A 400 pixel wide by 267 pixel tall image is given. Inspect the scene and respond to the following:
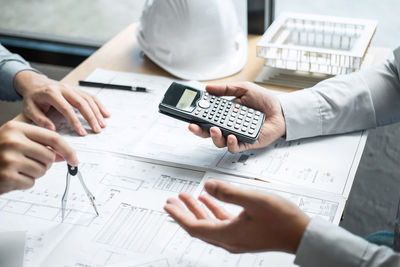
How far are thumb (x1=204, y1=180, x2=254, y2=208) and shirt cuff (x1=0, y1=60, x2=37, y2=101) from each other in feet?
1.99

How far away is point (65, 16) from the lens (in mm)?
A: 2041

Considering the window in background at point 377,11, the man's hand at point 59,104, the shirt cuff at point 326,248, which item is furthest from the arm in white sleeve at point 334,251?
the window in background at point 377,11

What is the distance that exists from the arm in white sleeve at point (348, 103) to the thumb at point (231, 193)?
1.01 ft

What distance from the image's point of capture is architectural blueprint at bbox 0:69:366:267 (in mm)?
652

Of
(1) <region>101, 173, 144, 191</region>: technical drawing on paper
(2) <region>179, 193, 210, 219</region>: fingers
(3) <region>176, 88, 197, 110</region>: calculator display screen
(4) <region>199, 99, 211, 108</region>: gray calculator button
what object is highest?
(2) <region>179, 193, 210, 219</region>: fingers

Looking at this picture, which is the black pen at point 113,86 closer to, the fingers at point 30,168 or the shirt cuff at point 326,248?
the fingers at point 30,168

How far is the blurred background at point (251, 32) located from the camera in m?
1.47

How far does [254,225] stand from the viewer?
22.8 inches

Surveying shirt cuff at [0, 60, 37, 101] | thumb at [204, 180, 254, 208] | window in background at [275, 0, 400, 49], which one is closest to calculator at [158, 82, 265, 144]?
thumb at [204, 180, 254, 208]

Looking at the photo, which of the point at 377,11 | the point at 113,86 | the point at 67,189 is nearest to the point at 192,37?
the point at 113,86

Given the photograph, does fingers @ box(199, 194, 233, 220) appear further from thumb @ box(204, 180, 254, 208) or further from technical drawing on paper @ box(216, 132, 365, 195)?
technical drawing on paper @ box(216, 132, 365, 195)

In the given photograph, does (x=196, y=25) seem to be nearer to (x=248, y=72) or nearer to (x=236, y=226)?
(x=248, y=72)

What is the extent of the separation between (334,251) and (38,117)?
613 millimetres

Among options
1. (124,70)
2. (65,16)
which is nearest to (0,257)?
(124,70)
